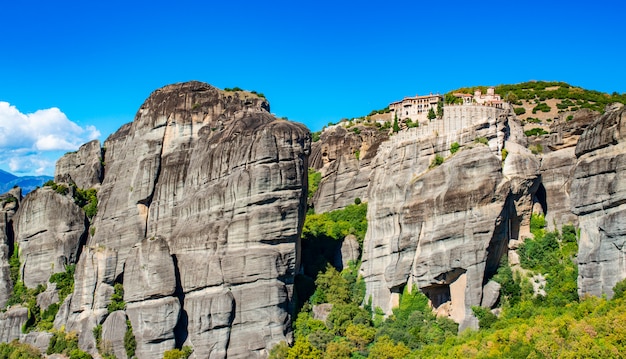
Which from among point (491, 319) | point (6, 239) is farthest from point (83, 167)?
point (491, 319)

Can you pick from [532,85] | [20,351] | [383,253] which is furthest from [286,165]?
[532,85]

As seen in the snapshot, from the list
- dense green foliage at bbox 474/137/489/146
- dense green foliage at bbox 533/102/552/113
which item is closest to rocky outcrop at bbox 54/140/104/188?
dense green foliage at bbox 474/137/489/146

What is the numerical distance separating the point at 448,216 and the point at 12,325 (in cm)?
3348

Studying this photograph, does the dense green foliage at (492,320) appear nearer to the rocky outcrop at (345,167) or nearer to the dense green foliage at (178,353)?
the dense green foliage at (178,353)

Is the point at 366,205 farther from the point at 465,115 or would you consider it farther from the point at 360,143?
the point at 465,115

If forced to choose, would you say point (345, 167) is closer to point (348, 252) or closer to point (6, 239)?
point (348, 252)

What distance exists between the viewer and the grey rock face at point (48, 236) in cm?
6312

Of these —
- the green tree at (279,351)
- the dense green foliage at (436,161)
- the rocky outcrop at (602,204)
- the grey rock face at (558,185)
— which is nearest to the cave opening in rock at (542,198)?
the grey rock face at (558,185)

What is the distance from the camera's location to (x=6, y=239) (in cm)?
6550

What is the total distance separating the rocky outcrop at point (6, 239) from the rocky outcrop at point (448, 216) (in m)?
28.3

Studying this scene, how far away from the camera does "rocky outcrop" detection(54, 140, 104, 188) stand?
226 ft

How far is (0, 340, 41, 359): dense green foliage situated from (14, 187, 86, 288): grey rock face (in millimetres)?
5605

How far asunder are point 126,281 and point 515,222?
26.1 m

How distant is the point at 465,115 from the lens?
53406 millimetres
